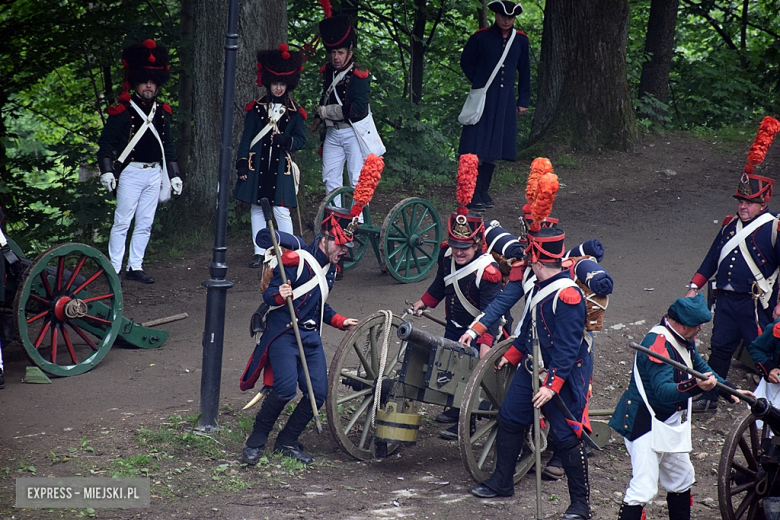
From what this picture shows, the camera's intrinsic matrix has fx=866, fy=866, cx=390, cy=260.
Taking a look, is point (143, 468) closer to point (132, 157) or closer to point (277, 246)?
point (277, 246)

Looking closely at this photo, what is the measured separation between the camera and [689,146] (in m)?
13.5

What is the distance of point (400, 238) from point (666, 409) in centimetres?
412

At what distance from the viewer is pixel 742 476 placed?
4984 mm

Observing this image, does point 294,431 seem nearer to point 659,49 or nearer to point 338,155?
point 338,155

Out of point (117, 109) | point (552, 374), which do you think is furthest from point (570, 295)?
point (117, 109)

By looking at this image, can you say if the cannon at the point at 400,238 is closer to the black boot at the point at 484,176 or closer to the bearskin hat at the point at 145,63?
the black boot at the point at 484,176

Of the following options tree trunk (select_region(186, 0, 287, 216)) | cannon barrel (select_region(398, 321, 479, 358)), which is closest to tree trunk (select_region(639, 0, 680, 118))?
tree trunk (select_region(186, 0, 287, 216))

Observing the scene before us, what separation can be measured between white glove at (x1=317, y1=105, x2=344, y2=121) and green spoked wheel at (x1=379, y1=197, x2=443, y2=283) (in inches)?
46.1

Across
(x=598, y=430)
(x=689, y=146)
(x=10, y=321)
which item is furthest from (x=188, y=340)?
(x=689, y=146)

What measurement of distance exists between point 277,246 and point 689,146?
9.99 m

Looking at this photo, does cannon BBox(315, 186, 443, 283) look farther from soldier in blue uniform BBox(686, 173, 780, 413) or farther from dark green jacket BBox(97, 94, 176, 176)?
soldier in blue uniform BBox(686, 173, 780, 413)

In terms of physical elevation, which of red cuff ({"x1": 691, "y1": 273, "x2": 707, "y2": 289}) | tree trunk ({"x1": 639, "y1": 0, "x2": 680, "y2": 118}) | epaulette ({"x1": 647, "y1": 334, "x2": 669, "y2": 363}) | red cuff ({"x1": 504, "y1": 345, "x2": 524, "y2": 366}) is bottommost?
red cuff ({"x1": 504, "y1": 345, "x2": 524, "y2": 366})

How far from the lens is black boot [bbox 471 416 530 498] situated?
502 cm

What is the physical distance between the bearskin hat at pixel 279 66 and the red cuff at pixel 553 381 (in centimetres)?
454
